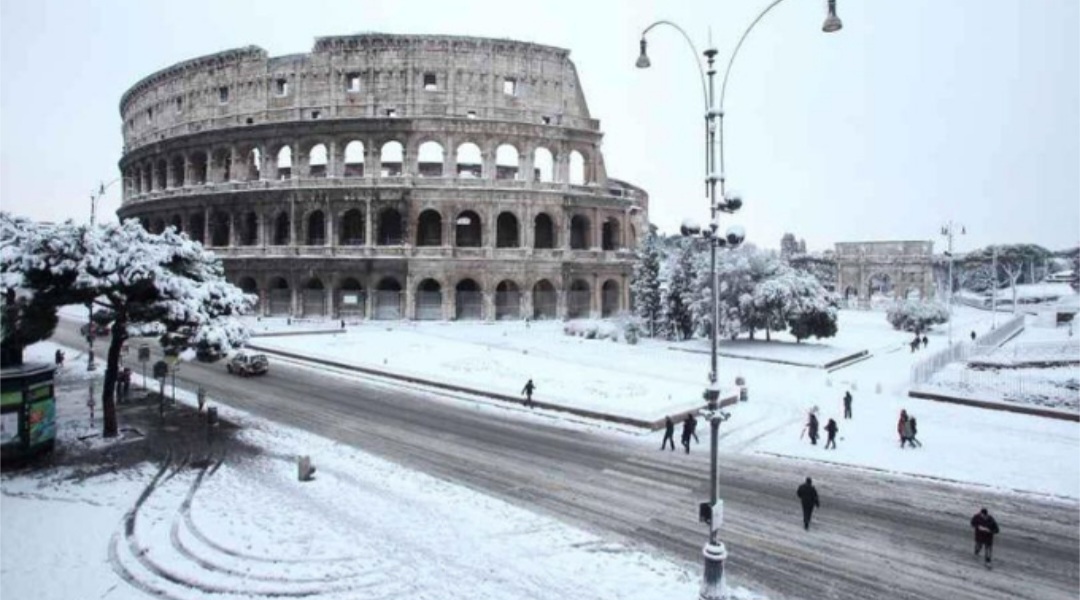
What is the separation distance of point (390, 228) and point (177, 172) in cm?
2029

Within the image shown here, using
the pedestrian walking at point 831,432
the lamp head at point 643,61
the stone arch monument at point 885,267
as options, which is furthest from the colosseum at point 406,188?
the stone arch monument at point 885,267

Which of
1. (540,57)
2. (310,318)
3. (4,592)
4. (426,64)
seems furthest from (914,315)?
(4,592)

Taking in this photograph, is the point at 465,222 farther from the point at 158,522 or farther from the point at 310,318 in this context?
the point at 158,522

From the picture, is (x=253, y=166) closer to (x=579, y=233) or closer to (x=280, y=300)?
(x=280, y=300)

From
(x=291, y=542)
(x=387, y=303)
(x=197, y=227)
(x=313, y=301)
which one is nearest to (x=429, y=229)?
(x=387, y=303)

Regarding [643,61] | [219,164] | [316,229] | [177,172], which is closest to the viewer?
[643,61]

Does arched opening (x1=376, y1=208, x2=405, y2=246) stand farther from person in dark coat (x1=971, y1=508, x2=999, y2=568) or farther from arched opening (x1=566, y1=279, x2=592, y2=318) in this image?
person in dark coat (x1=971, y1=508, x2=999, y2=568)

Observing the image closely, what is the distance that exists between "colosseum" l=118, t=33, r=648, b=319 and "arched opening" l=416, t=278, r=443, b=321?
86 mm

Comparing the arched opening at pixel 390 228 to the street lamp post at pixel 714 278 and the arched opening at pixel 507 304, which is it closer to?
the arched opening at pixel 507 304

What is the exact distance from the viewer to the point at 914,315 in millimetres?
53250

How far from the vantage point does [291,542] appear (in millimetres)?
11438

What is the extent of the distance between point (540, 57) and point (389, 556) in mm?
45220

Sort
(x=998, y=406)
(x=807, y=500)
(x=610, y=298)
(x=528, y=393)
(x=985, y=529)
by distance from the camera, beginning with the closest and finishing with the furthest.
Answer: (x=985, y=529) → (x=807, y=500) → (x=528, y=393) → (x=998, y=406) → (x=610, y=298)

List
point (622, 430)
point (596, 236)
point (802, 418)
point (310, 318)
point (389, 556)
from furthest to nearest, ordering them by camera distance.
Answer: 1. point (596, 236)
2. point (310, 318)
3. point (802, 418)
4. point (622, 430)
5. point (389, 556)
